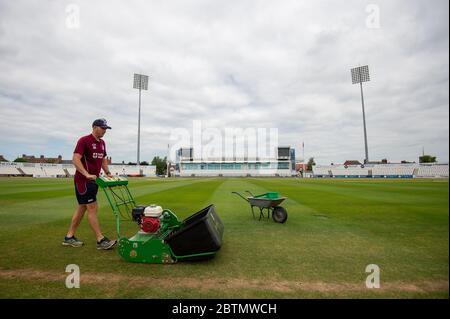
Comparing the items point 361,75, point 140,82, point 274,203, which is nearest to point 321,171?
point 361,75

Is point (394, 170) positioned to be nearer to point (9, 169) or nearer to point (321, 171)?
point (321, 171)

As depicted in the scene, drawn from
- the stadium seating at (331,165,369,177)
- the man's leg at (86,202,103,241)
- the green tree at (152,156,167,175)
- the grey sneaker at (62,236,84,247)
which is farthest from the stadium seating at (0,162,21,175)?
the stadium seating at (331,165,369,177)

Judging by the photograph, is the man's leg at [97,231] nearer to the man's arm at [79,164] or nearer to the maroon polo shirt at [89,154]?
the maroon polo shirt at [89,154]

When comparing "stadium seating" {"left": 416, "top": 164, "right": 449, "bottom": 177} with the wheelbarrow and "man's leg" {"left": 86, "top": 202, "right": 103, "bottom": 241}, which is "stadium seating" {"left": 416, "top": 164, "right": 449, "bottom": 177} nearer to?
the wheelbarrow

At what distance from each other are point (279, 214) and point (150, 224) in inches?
156

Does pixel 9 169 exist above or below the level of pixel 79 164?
below

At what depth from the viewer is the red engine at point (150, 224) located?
4.22m

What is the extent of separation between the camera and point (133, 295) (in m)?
2.76

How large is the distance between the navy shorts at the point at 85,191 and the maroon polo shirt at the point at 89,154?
76 mm

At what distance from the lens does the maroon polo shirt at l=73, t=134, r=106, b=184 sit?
448cm

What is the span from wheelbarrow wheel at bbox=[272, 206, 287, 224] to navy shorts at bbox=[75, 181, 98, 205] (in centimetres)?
468

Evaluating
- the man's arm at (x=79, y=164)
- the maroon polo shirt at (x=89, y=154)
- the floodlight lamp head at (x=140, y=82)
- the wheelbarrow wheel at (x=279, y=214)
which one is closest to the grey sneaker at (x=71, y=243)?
the maroon polo shirt at (x=89, y=154)

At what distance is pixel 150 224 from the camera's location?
166 inches
